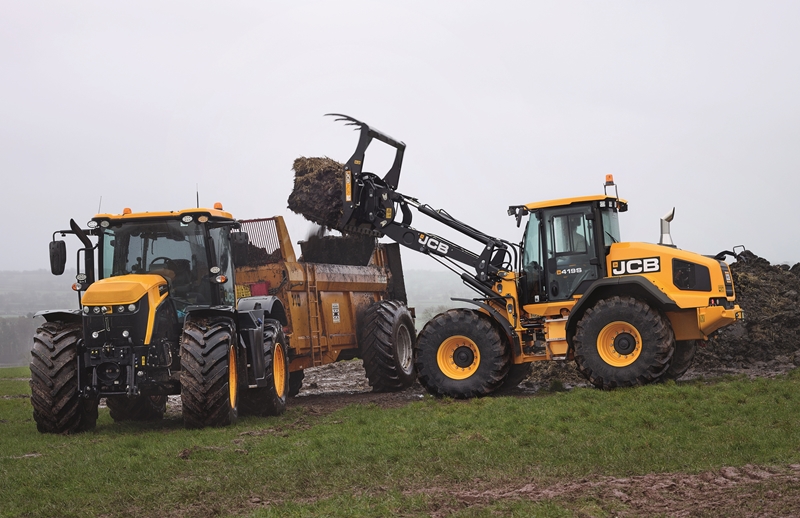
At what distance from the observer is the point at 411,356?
18.2m

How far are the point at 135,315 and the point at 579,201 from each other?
7.09m

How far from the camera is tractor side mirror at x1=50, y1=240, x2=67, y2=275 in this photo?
39.3 ft

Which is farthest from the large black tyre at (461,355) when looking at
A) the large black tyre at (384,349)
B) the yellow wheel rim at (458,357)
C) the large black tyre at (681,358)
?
the large black tyre at (681,358)

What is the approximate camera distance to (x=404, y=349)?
17969 millimetres

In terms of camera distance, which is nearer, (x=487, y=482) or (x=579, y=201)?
(x=487, y=482)

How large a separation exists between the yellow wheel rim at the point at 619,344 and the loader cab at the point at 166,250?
5787 millimetres

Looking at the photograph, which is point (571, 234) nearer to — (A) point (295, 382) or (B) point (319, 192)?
(B) point (319, 192)

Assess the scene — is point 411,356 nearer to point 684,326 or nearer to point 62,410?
point 684,326

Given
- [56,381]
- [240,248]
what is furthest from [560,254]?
[56,381]

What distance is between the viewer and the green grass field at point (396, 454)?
8062mm

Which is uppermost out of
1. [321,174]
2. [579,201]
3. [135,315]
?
[321,174]

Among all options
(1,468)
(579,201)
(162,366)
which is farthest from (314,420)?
(579,201)

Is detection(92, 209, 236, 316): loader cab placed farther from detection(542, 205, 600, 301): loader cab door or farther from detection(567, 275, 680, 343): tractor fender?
detection(567, 275, 680, 343): tractor fender

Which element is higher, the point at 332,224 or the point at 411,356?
the point at 332,224
